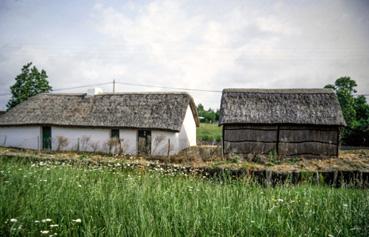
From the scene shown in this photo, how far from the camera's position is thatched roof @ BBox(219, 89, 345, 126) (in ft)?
57.4

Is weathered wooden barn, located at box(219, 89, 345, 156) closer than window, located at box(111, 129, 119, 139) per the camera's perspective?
Yes

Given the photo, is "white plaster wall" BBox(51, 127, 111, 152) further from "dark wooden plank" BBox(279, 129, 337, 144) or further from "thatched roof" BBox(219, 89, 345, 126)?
"dark wooden plank" BBox(279, 129, 337, 144)

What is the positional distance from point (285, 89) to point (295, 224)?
56.7 ft

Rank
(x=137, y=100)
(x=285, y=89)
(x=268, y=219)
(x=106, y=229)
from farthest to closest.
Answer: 1. (x=137, y=100)
2. (x=285, y=89)
3. (x=268, y=219)
4. (x=106, y=229)

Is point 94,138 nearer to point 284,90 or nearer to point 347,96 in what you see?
point 284,90

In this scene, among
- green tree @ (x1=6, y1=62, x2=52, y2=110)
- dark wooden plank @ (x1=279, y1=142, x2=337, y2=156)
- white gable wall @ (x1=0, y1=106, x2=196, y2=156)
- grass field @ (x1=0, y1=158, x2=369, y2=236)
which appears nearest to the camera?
grass field @ (x1=0, y1=158, x2=369, y2=236)

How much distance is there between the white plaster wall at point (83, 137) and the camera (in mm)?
20547

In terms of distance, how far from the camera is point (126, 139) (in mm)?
20156

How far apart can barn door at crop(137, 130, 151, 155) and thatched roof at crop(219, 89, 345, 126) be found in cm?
528

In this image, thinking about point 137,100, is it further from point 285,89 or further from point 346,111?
point 346,111

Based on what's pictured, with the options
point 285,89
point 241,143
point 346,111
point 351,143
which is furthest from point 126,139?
point 346,111

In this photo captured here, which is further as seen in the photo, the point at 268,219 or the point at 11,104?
the point at 11,104

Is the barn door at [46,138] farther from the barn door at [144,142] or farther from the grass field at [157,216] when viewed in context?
the grass field at [157,216]

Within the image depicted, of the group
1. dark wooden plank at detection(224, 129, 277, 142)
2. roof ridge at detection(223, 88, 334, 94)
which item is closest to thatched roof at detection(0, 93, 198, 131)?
dark wooden plank at detection(224, 129, 277, 142)
